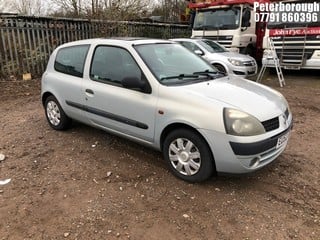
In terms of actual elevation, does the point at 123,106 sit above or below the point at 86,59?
below

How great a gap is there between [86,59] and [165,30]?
40.1 feet

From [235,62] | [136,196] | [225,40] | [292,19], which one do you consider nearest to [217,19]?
[225,40]

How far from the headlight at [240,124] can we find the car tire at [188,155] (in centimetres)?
34

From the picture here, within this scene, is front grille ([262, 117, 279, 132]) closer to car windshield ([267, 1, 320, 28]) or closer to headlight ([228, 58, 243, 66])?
headlight ([228, 58, 243, 66])

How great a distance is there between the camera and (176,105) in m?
3.57

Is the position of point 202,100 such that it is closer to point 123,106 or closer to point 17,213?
point 123,106

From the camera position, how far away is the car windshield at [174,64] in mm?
3933

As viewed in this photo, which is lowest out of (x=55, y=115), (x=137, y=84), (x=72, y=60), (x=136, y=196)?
(x=136, y=196)

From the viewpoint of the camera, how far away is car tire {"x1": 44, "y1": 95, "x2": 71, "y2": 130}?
5277 mm

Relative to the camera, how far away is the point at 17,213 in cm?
321

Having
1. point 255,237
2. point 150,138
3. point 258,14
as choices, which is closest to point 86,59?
point 150,138

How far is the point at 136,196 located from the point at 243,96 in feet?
5.36

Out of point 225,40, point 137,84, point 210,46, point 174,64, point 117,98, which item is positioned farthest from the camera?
point 225,40

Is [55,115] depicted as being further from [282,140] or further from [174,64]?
[282,140]
